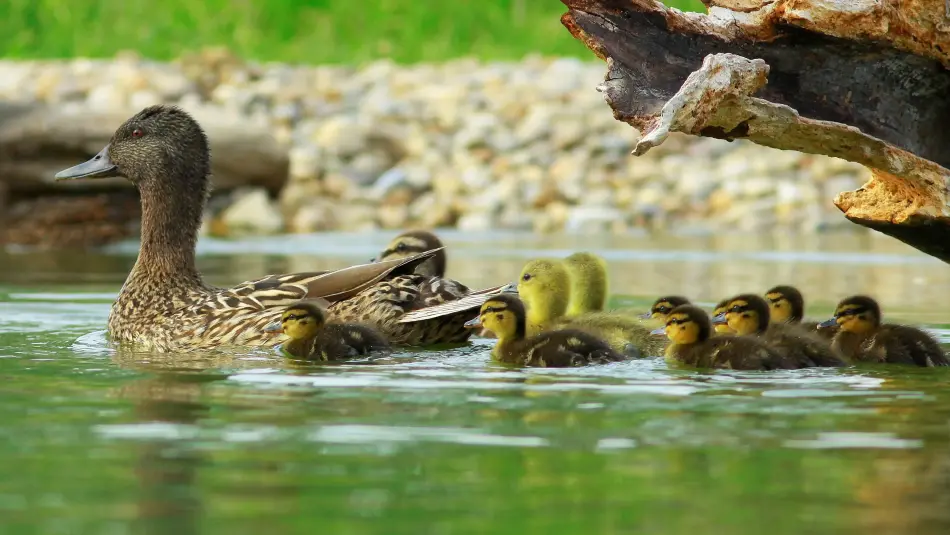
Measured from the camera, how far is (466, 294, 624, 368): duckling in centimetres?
618

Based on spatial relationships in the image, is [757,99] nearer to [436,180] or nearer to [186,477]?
[186,477]

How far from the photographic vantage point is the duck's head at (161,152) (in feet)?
25.6

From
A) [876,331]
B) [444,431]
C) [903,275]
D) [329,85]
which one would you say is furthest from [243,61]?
[444,431]

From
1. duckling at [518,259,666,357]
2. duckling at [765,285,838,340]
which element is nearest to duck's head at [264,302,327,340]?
duckling at [518,259,666,357]

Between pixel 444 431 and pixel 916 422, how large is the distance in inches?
49.5

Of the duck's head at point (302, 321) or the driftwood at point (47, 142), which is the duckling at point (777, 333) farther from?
the driftwood at point (47, 142)

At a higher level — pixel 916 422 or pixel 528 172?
pixel 528 172

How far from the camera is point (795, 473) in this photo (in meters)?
3.97

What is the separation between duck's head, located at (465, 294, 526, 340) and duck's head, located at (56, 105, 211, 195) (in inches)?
74.2

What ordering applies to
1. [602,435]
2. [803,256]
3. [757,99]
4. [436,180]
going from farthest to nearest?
[436,180] < [803,256] < [757,99] < [602,435]

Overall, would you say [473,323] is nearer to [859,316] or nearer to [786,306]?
[786,306]

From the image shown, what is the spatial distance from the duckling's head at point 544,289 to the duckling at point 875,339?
3.72 feet

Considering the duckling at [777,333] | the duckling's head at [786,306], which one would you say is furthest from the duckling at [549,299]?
the duckling's head at [786,306]

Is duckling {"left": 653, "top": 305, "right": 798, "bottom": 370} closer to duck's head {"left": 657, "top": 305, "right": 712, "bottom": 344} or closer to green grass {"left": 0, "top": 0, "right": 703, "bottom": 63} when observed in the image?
duck's head {"left": 657, "top": 305, "right": 712, "bottom": 344}
